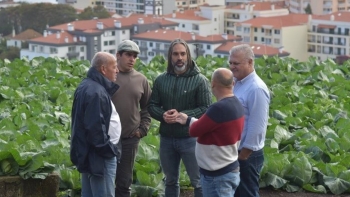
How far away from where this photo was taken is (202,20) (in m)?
106

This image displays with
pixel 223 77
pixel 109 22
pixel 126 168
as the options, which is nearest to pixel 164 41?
pixel 109 22

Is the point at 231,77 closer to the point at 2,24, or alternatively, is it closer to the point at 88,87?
the point at 88,87

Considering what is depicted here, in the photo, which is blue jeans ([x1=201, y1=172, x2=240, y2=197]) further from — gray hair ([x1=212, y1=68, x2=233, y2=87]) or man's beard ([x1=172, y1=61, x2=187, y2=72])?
A: man's beard ([x1=172, y1=61, x2=187, y2=72])

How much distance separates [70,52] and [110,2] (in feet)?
178

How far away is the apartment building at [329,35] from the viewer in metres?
92.9

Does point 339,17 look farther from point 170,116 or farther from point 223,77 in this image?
point 223,77

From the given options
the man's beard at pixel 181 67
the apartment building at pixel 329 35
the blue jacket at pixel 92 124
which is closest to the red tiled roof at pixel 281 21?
the apartment building at pixel 329 35

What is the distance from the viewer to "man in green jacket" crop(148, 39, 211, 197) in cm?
750

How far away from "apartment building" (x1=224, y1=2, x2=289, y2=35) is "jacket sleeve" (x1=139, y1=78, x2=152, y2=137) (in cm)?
9752

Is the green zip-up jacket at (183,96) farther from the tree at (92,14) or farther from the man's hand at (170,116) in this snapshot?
the tree at (92,14)

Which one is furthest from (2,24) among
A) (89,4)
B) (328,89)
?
(328,89)

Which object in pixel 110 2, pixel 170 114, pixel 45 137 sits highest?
pixel 170 114

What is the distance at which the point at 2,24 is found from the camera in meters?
100

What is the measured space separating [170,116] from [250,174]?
69 cm
